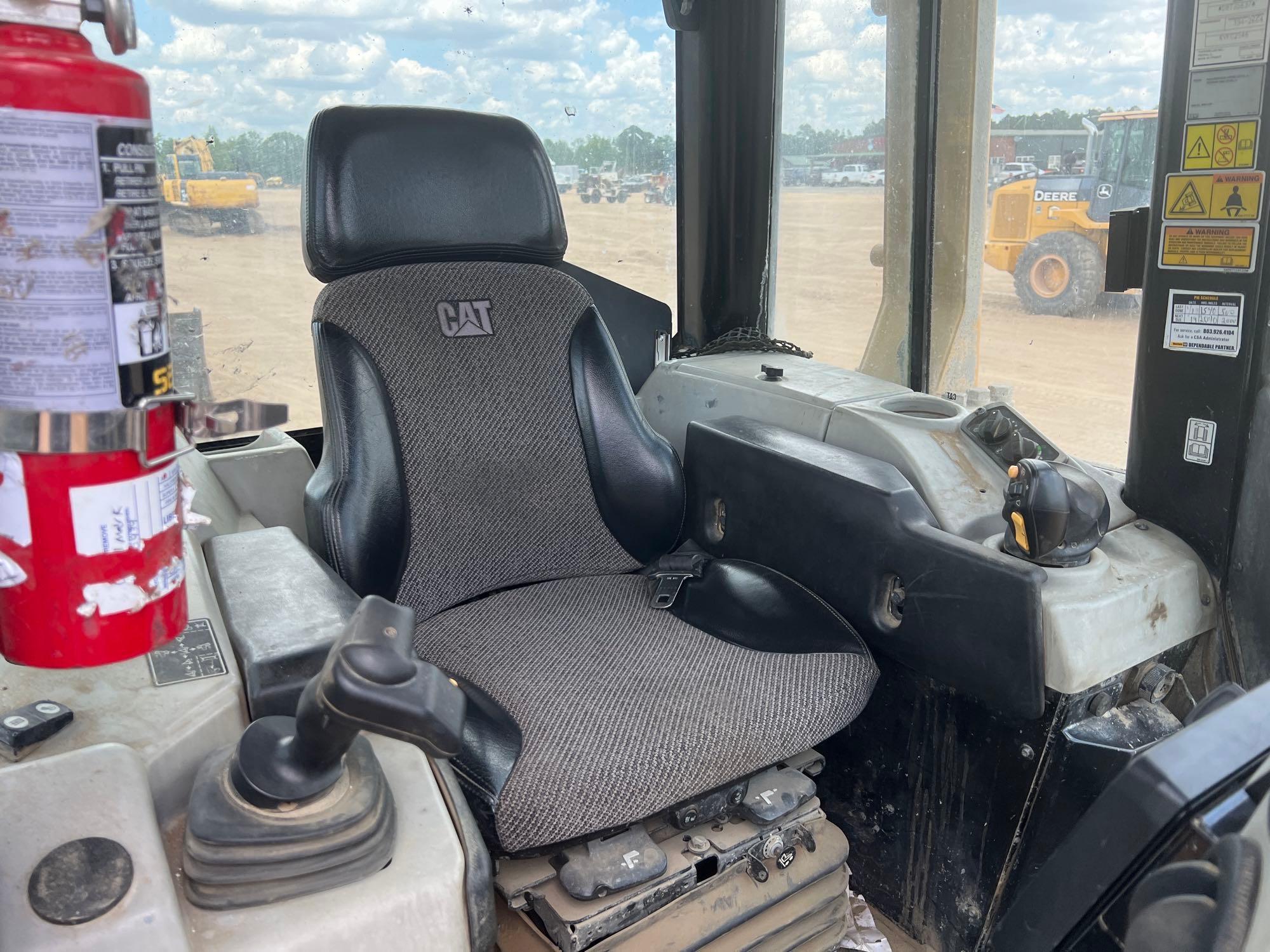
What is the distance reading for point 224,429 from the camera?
0.72 meters

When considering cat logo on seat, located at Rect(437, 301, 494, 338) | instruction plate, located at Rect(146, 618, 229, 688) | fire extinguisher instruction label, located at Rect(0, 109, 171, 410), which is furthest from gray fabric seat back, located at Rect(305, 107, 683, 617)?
fire extinguisher instruction label, located at Rect(0, 109, 171, 410)

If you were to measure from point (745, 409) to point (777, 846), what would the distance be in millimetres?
781

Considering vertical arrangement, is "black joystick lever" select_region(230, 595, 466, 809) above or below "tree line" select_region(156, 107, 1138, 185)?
below

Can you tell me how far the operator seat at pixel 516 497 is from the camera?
1272mm

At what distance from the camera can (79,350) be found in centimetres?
60

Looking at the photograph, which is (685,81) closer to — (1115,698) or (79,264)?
(1115,698)

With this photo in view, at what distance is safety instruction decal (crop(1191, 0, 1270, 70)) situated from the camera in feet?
4.07

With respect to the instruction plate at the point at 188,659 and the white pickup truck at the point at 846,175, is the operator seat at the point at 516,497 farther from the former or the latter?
the white pickup truck at the point at 846,175

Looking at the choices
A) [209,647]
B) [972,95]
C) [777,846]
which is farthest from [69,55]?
[972,95]

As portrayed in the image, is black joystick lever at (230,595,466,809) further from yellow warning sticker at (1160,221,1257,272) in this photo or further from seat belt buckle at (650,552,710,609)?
yellow warning sticker at (1160,221,1257,272)

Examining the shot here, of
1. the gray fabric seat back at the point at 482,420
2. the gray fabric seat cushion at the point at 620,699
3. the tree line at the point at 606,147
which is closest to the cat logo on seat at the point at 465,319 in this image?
the gray fabric seat back at the point at 482,420

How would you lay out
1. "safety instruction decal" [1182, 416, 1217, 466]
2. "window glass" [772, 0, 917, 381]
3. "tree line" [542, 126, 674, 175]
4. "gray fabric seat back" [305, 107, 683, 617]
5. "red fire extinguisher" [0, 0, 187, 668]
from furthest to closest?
"tree line" [542, 126, 674, 175]
"window glass" [772, 0, 917, 381]
"gray fabric seat back" [305, 107, 683, 617]
"safety instruction decal" [1182, 416, 1217, 466]
"red fire extinguisher" [0, 0, 187, 668]

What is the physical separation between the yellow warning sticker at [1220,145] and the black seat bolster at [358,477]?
3.89 ft

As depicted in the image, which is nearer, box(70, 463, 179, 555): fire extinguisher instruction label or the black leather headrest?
box(70, 463, 179, 555): fire extinguisher instruction label
